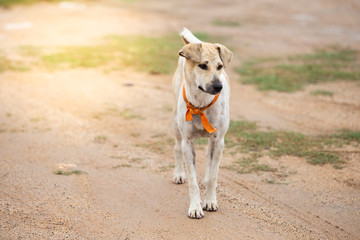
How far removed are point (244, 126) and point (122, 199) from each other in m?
3.31

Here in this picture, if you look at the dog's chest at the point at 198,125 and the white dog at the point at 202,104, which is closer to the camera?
the white dog at the point at 202,104

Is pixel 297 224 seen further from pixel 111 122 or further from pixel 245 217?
pixel 111 122

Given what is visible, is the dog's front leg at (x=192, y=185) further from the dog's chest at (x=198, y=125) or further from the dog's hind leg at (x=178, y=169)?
the dog's hind leg at (x=178, y=169)

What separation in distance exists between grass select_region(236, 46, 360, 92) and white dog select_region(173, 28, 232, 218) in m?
5.39

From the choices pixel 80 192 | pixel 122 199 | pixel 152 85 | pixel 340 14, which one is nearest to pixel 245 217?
pixel 122 199

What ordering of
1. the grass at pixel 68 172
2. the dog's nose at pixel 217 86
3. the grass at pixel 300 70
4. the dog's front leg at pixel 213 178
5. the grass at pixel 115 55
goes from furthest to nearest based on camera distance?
1. the grass at pixel 115 55
2. the grass at pixel 300 70
3. the grass at pixel 68 172
4. the dog's front leg at pixel 213 178
5. the dog's nose at pixel 217 86

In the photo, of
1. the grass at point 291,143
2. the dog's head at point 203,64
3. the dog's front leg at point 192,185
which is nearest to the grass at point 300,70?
the grass at point 291,143

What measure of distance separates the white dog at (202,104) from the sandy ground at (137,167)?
0.38m

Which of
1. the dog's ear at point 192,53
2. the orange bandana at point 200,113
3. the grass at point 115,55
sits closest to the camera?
the dog's ear at point 192,53

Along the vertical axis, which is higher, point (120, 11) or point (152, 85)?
point (120, 11)

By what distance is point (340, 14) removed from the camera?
20047 mm

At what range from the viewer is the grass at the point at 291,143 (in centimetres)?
643

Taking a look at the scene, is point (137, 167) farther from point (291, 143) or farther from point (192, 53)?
point (291, 143)

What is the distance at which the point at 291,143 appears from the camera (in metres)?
6.95
